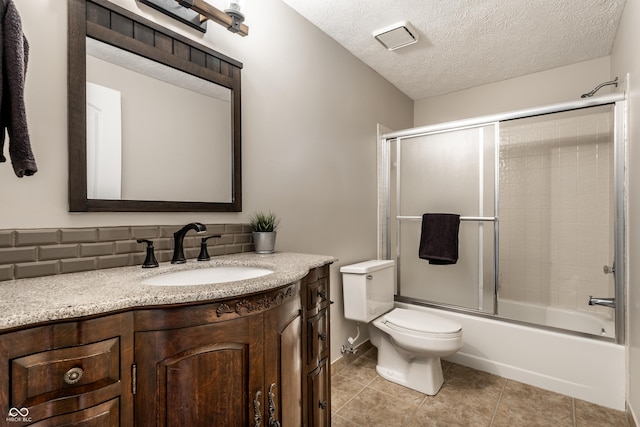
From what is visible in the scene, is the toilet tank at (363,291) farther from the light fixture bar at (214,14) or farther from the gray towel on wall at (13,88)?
the gray towel on wall at (13,88)

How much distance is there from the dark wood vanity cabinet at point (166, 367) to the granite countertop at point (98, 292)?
30 mm

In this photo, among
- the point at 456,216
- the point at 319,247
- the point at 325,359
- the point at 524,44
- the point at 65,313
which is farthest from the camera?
the point at 456,216

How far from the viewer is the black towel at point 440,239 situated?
2402mm

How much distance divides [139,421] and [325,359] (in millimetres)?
810

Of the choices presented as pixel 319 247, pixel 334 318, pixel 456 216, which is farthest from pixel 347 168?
pixel 334 318

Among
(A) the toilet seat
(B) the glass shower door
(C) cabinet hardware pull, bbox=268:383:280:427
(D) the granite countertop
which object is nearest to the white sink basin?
(D) the granite countertop

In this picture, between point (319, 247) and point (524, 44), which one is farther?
point (524, 44)

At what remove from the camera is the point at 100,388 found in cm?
70

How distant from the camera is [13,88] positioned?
2.56 ft

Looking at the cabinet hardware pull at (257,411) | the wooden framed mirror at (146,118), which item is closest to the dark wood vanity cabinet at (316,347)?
the cabinet hardware pull at (257,411)

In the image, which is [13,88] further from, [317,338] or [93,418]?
[317,338]

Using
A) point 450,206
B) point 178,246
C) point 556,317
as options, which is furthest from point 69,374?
point 556,317

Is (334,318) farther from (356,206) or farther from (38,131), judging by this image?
(38,131)

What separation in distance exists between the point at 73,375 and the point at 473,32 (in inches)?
104
